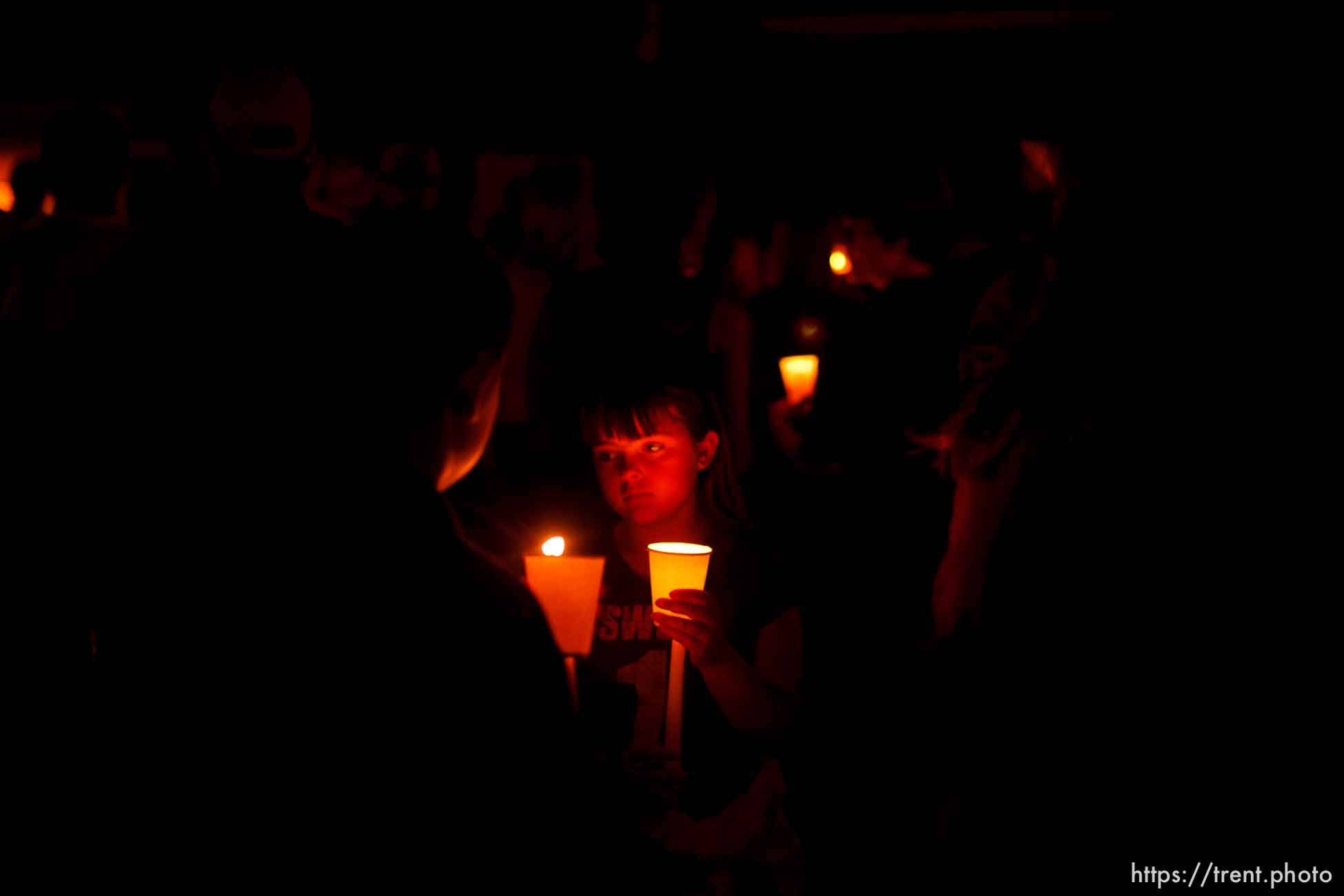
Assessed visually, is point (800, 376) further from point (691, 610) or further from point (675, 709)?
point (675, 709)

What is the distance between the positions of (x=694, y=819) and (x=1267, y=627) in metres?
1.22

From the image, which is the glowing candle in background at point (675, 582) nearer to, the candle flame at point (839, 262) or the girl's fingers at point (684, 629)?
the girl's fingers at point (684, 629)

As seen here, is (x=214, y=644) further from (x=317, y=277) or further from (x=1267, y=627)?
(x=1267, y=627)

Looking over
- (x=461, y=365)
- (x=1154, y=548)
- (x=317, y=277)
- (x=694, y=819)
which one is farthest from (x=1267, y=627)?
(x=317, y=277)

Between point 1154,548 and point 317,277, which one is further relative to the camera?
point 1154,548

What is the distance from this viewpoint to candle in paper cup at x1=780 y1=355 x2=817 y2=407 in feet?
17.5

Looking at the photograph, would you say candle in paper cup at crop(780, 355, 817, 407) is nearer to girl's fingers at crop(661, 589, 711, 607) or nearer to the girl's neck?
the girl's neck

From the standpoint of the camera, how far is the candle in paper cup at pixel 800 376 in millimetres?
5320

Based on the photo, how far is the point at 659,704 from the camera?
241 cm

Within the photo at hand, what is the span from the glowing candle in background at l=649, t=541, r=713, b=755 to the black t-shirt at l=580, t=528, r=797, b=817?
0.16 metres

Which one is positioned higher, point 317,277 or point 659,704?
point 317,277

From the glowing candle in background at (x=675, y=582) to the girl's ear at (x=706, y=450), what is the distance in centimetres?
57

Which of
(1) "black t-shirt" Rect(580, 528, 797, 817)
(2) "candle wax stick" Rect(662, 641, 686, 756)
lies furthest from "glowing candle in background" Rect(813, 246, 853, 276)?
(2) "candle wax stick" Rect(662, 641, 686, 756)

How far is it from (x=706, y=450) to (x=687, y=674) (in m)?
0.63
